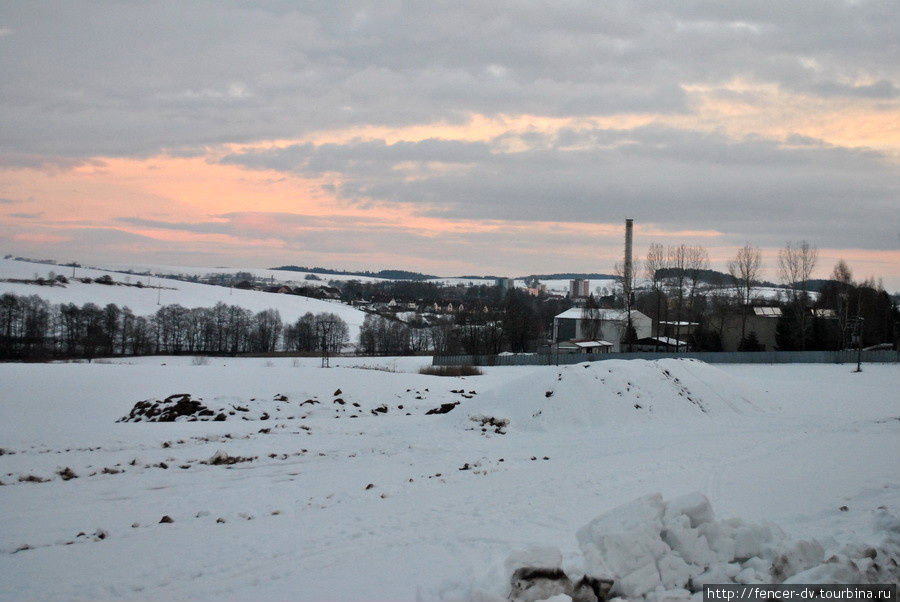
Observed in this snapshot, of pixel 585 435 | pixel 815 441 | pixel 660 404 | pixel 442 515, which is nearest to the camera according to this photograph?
pixel 442 515

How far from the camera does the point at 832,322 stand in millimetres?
57812

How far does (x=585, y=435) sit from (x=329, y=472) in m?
6.89

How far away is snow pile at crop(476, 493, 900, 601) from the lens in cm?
572

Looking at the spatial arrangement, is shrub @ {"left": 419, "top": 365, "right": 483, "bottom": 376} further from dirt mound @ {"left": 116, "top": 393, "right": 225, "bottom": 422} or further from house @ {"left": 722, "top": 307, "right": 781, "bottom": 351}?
house @ {"left": 722, "top": 307, "right": 781, "bottom": 351}

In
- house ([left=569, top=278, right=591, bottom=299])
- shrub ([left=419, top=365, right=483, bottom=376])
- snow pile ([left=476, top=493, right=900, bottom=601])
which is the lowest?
shrub ([left=419, top=365, right=483, bottom=376])

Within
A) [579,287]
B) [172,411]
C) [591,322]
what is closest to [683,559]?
[172,411]

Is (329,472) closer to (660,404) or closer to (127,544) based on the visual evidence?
(127,544)

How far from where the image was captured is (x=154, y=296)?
111562mm

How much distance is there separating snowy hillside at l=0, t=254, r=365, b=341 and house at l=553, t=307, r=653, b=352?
33.6 metres

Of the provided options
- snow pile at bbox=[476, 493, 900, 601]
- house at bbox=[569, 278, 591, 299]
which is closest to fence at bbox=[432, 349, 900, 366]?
snow pile at bbox=[476, 493, 900, 601]

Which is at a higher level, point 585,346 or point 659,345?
point 659,345

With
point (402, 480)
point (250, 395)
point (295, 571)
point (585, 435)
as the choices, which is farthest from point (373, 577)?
point (250, 395)

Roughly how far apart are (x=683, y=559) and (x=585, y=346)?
58.9 metres

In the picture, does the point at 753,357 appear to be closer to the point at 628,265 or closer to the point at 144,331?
the point at 628,265
